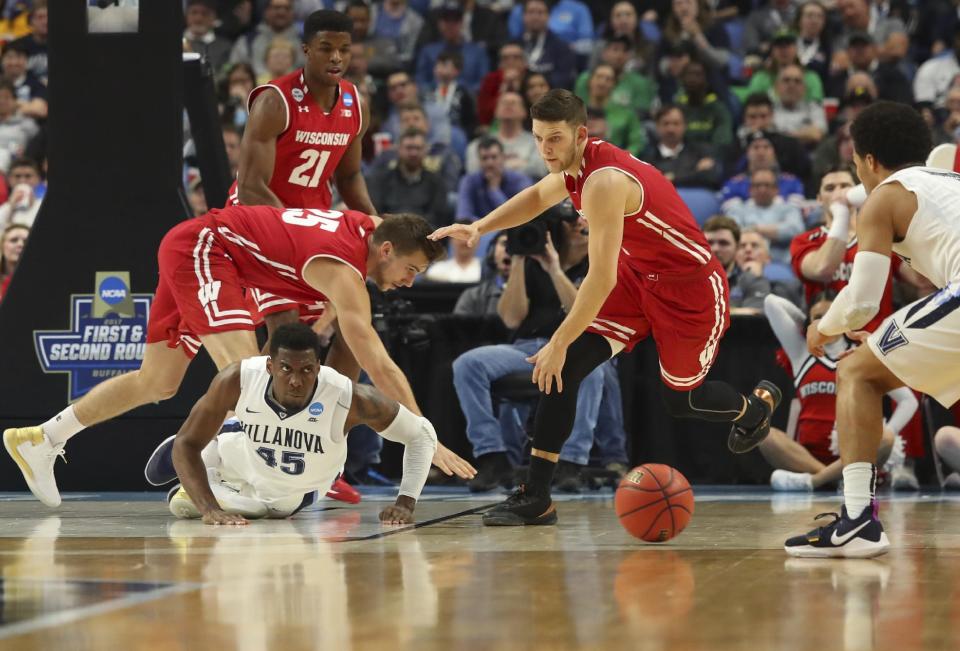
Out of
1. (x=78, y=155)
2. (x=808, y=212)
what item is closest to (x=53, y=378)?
(x=78, y=155)

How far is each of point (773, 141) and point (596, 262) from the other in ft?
22.2

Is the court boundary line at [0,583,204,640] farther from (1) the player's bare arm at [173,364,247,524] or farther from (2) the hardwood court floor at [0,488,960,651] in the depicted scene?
(1) the player's bare arm at [173,364,247,524]

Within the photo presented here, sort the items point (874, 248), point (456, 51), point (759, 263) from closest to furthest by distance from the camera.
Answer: point (874, 248)
point (759, 263)
point (456, 51)

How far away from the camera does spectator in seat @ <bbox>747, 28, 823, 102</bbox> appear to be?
42.6 ft

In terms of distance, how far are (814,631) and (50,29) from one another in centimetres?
658

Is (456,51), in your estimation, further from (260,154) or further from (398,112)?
(260,154)

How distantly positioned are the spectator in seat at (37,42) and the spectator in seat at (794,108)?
25.6 feet

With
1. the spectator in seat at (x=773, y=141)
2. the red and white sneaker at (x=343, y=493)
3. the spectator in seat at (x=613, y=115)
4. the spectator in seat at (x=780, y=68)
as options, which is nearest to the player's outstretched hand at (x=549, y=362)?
the red and white sneaker at (x=343, y=493)

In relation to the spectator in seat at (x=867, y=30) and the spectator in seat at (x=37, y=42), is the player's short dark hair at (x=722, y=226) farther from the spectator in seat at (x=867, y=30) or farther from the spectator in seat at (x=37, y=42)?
the spectator in seat at (x=37, y=42)

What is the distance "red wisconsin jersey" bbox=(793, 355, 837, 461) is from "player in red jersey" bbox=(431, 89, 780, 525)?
2.23 meters

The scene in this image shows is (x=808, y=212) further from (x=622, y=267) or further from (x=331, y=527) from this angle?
(x=331, y=527)

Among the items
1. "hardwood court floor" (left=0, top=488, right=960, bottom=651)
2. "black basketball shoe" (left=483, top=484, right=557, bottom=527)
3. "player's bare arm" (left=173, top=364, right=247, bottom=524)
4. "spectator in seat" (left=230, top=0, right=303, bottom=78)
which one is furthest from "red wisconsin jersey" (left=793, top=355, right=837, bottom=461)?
"spectator in seat" (left=230, top=0, right=303, bottom=78)

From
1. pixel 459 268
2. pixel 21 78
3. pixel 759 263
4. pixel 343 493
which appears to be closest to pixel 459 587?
pixel 343 493

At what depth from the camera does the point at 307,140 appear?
7.57m
